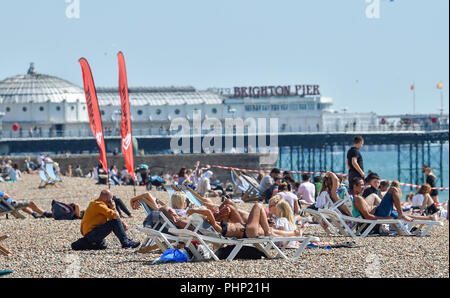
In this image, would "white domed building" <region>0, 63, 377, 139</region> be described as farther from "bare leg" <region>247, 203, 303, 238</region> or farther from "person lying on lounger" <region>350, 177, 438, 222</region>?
"bare leg" <region>247, 203, 303, 238</region>

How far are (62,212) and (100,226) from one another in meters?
3.57

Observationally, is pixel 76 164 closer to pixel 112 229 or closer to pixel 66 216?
pixel 66 216

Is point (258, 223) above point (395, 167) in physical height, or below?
above

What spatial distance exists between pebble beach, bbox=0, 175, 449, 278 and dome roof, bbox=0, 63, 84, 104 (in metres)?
68.6

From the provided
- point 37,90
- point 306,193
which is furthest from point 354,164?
point 37,90

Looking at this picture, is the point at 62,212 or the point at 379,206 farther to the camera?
the point at 62,212

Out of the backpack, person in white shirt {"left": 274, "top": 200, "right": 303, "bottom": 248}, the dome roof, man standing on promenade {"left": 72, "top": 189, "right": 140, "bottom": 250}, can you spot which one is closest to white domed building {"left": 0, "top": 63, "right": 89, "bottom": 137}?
the dome roof

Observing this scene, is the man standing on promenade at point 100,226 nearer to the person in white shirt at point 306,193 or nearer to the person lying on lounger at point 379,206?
the person lying on lounger at point 379,206

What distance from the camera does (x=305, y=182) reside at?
14.5 metres

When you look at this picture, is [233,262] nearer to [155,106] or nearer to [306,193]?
[306,193]

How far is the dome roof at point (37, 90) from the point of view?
78.7 metres

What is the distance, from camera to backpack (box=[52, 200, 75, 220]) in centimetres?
1319

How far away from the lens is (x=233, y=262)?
28.1 feet
